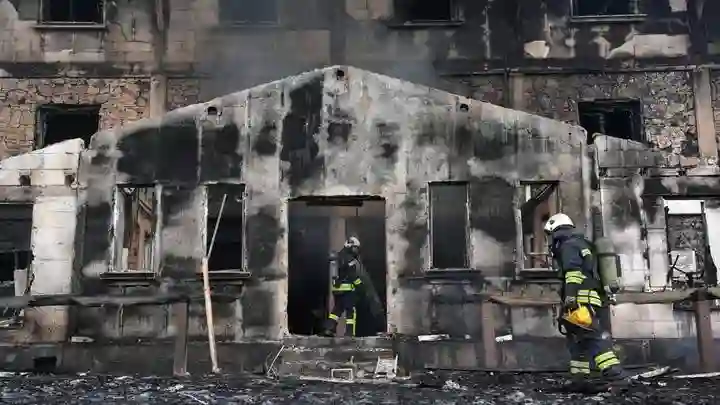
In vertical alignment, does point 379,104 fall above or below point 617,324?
above

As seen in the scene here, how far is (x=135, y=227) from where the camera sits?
13289mm

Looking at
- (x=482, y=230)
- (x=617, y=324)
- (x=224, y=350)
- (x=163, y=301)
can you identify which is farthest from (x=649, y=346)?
(x=163, y=301)

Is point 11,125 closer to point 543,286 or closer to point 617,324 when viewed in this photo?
point 543,286

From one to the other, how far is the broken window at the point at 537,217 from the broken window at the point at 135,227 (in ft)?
18.9

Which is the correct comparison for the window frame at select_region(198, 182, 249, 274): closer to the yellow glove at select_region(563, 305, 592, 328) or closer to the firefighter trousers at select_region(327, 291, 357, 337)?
the firefighter trousers at select_region(327, 291, 357, 337)

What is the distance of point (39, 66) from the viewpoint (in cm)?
1720

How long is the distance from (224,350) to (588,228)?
5.77 meters

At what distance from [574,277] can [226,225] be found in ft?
20.5

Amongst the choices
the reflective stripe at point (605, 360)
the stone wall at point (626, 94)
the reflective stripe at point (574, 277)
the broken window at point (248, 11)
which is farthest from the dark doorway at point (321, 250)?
the reflective stripe at point (605, 360)

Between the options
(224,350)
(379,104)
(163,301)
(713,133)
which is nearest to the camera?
(163,301)

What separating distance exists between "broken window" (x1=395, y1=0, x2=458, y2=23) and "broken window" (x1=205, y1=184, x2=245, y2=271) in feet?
22.5

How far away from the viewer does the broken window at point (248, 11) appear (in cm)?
1759

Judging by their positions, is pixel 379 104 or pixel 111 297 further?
pixel 379 104

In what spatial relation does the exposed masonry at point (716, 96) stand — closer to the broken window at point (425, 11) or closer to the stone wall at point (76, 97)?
the broken window at point (425, 11)
